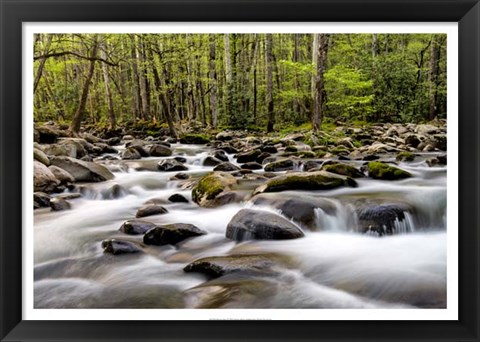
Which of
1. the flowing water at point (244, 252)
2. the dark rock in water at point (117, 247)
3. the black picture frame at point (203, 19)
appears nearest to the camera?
the black picture frame at point (203, 19)

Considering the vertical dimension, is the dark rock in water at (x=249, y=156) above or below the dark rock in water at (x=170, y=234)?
above

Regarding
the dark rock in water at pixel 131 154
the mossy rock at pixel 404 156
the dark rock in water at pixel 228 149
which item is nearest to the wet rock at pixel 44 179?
the dark rock in water at pixel 131 154

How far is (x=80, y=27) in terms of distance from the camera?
2.24 meters

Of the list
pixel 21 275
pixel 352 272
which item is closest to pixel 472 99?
pixel 352 272

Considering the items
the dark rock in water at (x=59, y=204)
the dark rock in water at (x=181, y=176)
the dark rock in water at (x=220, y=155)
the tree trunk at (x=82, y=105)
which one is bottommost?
the dark rock in water at (x=59, y=204)

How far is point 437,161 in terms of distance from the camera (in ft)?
7.58

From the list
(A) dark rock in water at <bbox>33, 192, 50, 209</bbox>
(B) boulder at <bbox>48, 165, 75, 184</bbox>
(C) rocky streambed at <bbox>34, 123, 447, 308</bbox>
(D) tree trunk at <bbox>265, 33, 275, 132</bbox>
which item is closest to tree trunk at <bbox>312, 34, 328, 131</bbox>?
(C) rocky streambed at <bbox>34, 123, 447, 308</bbox>

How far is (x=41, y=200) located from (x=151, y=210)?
0.54 m

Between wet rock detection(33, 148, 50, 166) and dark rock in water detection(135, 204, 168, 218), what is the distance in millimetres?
515

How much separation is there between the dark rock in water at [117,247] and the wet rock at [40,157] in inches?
19.2

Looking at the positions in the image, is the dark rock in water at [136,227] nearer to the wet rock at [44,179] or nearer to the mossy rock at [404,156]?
the wet rock at [44,179]

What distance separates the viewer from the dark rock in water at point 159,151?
251cm

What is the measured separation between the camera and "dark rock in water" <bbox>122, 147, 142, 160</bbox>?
8.27 feet

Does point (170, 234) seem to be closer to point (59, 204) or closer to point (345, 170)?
point (59, 204)
